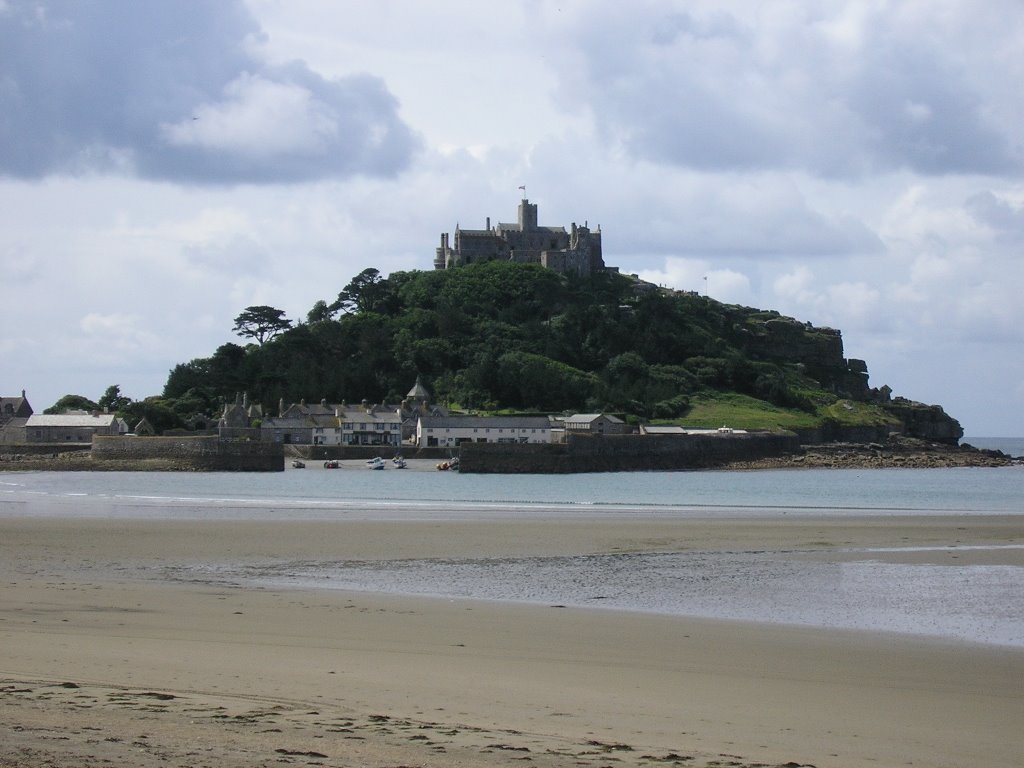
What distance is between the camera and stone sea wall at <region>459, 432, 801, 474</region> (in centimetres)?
6556

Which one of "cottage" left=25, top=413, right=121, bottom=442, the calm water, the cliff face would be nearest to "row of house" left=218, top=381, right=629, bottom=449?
"cottage" left=25, top=413, right=121, bottom=442

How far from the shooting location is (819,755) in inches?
276

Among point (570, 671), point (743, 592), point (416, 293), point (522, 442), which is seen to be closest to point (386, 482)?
point (522, 442)

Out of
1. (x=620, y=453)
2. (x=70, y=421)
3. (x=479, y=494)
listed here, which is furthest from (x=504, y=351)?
(x=479, y=494)

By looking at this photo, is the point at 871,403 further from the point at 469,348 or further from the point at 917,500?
the point at 917,500

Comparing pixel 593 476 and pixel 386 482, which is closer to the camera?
pixel 386 482

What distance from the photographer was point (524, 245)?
120 m

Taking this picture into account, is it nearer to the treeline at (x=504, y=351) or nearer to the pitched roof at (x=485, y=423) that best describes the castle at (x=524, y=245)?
the treeline at (x=504, y=351)

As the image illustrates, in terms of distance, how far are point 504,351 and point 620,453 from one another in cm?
2886

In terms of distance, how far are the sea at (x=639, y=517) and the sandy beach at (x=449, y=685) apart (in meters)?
1.48

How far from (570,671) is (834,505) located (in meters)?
29.6

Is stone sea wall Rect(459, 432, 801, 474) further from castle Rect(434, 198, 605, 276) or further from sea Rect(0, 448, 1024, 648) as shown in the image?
castle Rect(434, 198, 605, 276)

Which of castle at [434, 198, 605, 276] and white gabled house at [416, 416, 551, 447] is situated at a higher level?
castle at [434, 198, 605, 276]

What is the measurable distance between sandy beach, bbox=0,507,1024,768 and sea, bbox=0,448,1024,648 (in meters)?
1.48
